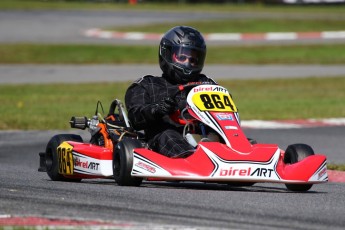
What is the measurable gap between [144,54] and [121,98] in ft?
31.7

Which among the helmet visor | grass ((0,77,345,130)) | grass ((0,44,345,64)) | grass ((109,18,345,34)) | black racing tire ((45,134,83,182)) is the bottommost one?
grass ((109,18,345,34))

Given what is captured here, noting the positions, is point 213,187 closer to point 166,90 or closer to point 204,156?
point 204,156

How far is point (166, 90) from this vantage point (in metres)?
8.30

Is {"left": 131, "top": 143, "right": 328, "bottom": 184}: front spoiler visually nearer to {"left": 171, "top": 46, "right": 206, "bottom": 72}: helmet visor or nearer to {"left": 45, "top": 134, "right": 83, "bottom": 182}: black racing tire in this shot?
{"left": 171, "top": 46, "right": 206, "bottom": 72}: helmet visor

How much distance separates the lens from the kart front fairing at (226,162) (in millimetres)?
7129

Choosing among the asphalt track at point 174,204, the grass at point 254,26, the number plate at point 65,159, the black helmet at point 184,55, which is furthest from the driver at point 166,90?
the grass at point 254,26

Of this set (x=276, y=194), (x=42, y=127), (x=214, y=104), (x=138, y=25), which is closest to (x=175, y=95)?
(x=214, y=104)

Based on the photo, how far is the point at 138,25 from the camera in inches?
1443

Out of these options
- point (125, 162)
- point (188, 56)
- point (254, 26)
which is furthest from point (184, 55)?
point (254, 26)

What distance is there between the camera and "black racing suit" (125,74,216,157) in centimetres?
770

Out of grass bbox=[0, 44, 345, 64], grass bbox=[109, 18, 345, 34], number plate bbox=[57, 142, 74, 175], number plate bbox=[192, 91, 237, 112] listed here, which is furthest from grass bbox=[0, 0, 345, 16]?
number plate bbox=[192, 91, 237, 112]

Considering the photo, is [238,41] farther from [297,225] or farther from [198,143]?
[297,225]

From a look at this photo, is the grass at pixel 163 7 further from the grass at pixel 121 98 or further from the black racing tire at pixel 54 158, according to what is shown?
the black racing tire at pixel 54 158

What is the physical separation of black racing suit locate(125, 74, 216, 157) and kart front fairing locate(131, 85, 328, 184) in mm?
236
